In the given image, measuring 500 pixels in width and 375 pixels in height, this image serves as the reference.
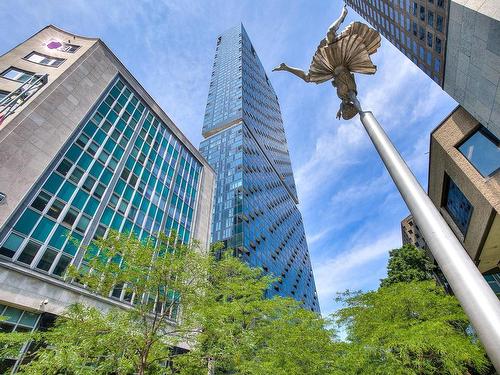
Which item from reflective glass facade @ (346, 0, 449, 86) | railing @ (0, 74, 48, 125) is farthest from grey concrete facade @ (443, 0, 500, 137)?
railing @ (0, 74, 48, 125)

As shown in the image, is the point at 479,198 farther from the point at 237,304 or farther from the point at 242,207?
the point at 242,207

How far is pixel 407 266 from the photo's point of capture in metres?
26.2

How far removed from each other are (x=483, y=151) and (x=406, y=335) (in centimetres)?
1029

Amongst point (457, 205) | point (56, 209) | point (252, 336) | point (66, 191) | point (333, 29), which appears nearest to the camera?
Answer: point (333, 29)

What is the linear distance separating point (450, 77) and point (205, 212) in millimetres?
29585

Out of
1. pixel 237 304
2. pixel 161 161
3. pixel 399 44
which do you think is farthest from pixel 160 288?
pixel 399 44

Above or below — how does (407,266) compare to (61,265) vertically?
above

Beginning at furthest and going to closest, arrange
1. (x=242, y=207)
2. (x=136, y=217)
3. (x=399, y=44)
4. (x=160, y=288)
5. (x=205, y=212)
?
(x=399, y=44)
(x=242, y=207)
(x=205, y=212)
(x=136, y=217)
(x=160, y=288)

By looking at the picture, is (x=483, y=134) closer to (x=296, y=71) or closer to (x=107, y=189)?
(x=296, y=71)

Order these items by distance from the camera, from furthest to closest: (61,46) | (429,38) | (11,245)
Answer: (429,38)
(61,46)
(11,245)

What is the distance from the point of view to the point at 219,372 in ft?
47.3

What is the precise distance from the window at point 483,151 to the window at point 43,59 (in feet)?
105

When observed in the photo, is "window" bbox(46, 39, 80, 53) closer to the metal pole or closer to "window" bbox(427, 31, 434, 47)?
the metal pole

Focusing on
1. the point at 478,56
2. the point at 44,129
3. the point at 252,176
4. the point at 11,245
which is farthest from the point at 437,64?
the point at 11,245
